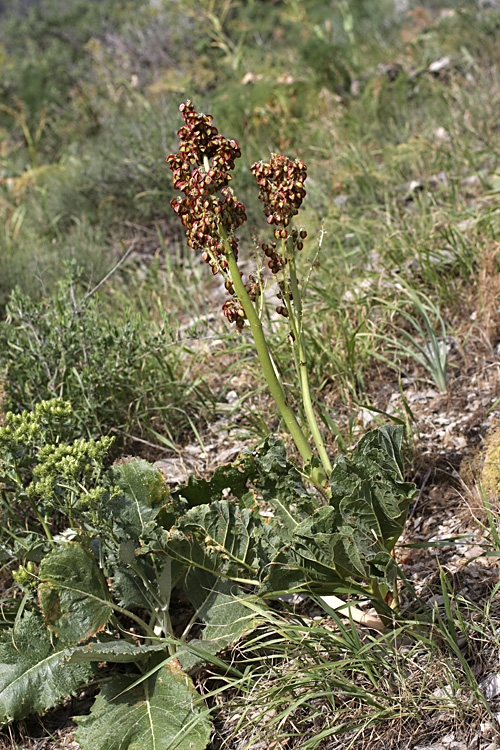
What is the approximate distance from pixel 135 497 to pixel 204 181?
1.06 metres

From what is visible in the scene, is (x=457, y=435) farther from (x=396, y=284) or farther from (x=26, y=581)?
(x=26, y=581)

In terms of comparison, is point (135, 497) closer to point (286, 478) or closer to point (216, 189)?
point (286, 478)

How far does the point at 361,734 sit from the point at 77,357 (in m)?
2.10

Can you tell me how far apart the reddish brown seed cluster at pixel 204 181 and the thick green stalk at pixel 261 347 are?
0.06 metres

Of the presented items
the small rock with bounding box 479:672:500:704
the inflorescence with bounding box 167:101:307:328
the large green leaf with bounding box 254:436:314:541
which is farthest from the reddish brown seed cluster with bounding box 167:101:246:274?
the small rock with bounding box 479:672:500:704

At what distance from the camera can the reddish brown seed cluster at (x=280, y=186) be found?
1991 millimetres

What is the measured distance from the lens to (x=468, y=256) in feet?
11.2

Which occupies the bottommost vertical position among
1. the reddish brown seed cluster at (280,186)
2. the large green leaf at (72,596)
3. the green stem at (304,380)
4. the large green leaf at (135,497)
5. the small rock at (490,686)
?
the small rock at (490,686)

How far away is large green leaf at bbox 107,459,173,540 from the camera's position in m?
2.23

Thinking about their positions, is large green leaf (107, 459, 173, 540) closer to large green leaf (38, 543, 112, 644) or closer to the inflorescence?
large green leaf (38, 543, 112, 644)

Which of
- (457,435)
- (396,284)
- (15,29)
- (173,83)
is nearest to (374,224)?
(396,284)

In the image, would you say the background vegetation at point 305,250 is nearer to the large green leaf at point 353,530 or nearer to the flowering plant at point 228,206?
the large green leaf at point 353,530

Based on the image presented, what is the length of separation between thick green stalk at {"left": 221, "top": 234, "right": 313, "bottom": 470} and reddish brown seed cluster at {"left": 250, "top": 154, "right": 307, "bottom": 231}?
164mm


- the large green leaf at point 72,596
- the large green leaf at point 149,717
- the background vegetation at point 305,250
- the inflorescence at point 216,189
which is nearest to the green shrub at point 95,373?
the background vegetation at point 305,250
